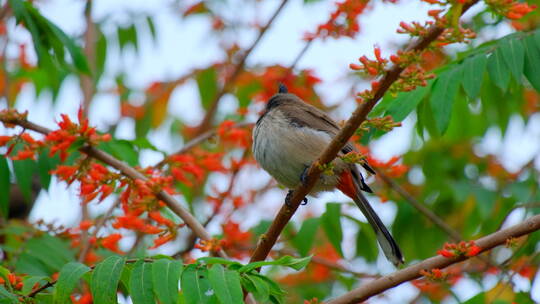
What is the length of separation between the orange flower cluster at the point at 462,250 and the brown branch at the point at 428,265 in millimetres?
32

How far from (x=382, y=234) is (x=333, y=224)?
422mm

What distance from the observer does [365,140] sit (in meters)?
3.76

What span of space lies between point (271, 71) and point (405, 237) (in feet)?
5.45

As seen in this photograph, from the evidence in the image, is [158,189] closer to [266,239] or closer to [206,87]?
[266,239]

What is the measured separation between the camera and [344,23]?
454 centimetres

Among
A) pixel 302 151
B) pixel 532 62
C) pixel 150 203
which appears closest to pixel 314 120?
pixel 302 151

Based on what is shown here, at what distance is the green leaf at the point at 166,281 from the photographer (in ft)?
8.32

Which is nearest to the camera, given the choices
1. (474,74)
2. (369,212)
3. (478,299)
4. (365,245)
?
(478,299)

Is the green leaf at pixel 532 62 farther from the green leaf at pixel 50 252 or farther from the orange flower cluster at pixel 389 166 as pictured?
the green leaf at pixel 50 252

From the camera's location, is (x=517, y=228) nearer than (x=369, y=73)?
No

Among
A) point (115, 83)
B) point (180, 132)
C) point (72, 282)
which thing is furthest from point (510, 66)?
point (115, 83)

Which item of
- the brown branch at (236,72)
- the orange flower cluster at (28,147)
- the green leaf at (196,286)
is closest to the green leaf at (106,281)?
the green leaf at (196,286)

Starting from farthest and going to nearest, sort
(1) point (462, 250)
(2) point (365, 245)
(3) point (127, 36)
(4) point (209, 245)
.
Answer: (3) point (127, 36)
(2) point (365, 245)
(4) point (209, 245)
(1) point (462, 250)

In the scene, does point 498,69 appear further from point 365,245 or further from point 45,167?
point 45,167
